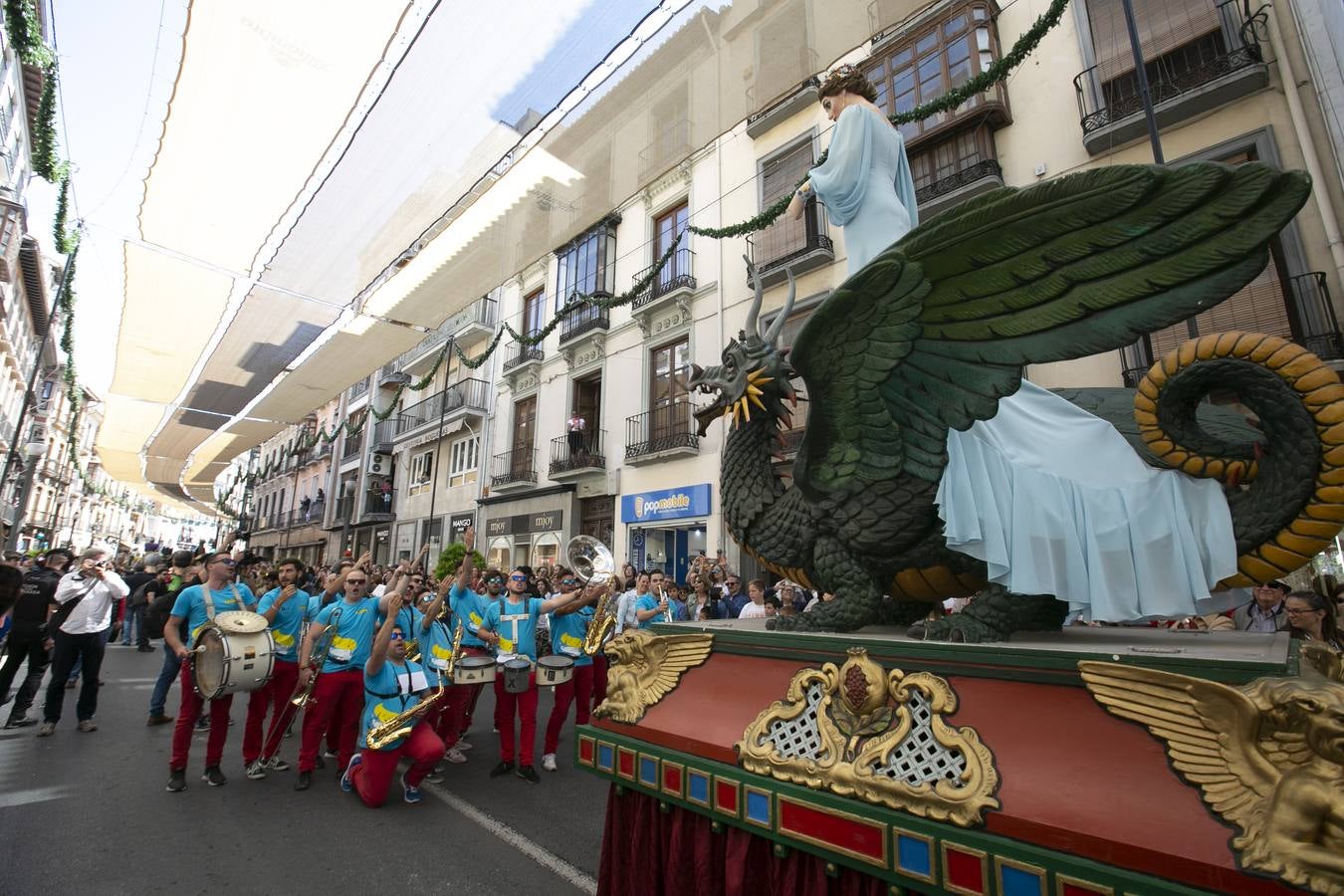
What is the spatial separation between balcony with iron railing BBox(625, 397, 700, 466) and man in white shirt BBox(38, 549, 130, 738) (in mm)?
9356

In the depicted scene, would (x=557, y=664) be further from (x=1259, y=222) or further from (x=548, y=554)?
(x=548, y=554)

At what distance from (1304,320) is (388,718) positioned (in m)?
11.2

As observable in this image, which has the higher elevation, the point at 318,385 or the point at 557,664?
the point at 318,385

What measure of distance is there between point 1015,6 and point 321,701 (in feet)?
48.0

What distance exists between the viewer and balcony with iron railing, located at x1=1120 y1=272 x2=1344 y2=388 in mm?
7410

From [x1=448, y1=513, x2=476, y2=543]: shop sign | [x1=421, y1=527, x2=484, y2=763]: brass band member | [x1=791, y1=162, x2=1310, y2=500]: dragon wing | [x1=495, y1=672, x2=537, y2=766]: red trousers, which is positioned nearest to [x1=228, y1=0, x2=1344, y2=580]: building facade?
[x1=448, y1=513, x2=476, y2=543]: shop sign

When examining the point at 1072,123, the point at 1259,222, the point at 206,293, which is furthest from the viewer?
the point at 1072,123

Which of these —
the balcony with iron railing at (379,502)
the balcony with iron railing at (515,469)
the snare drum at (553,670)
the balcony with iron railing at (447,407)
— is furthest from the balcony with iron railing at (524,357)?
the snare drum at (553,670)

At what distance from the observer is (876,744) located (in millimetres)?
1770

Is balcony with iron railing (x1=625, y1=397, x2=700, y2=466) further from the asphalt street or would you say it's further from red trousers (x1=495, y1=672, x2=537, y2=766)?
red trousers (x1=495, y1=672, x2=537, y2=766)

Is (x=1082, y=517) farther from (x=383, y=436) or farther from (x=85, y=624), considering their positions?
(x=383, y=436)

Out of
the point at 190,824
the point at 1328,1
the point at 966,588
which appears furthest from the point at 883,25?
the point at 190,824

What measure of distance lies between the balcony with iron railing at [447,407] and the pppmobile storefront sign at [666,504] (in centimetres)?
753

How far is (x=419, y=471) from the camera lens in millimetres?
23922
